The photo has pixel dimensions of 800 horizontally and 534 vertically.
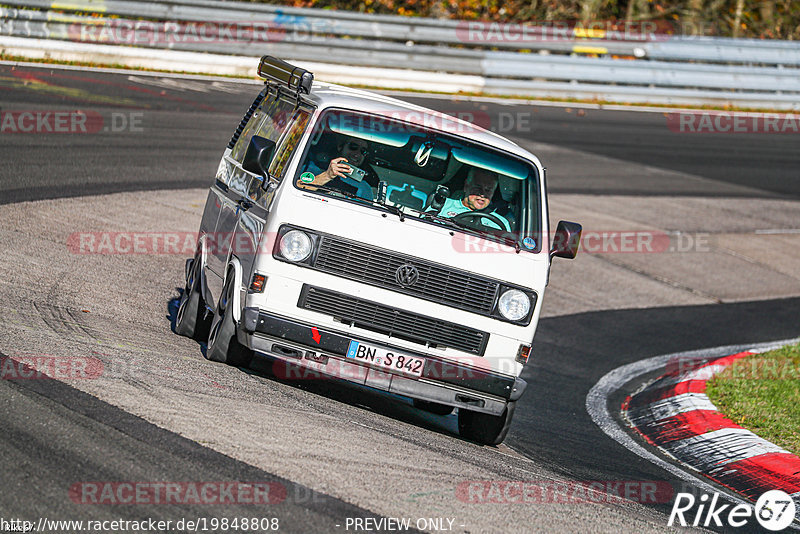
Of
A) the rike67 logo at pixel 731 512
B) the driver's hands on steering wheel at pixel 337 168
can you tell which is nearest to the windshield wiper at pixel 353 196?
the driver's hands on steering wheel at pixel 337 168

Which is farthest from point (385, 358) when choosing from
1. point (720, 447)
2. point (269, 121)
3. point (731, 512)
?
point (720, 447)

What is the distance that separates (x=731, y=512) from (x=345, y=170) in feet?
10.8

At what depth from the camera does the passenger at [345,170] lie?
7.16 metres

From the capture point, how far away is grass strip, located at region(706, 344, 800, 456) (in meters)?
8.47

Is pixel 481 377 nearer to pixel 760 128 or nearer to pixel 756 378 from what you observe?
pixel 756 378

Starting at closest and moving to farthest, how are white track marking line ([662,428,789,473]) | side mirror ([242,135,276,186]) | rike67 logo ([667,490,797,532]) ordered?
rike67 logo ([667,490,797,532]) < side mirror ([242,135,276,186]) < white track marking line ([662,428,789,473])

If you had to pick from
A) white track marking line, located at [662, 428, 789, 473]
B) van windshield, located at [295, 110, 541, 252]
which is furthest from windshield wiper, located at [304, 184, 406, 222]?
white track marking line, located at [662, 428, 789, 473]

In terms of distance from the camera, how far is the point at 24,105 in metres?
15.8

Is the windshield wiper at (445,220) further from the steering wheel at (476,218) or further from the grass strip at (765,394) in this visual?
the grass strip at (765,394)

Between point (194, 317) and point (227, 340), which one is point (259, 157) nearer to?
point (227, 340)

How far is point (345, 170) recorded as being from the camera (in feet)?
23.8

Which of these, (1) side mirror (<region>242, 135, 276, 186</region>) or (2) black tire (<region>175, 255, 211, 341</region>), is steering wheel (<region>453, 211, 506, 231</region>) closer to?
(1) side mirror (<region>242, 135, 276, 186</region>)

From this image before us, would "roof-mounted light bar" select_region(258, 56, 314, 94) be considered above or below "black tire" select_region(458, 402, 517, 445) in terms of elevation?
above

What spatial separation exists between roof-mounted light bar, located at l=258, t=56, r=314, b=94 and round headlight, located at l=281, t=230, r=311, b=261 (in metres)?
1.16
